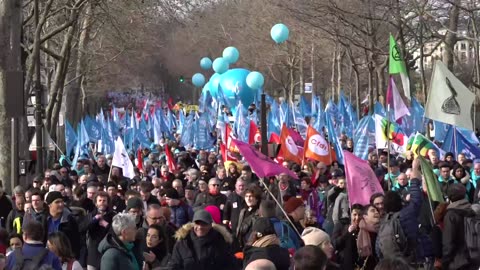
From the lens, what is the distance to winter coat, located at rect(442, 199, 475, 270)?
32.1ft

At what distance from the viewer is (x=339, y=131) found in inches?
1220

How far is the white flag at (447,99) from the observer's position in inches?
493

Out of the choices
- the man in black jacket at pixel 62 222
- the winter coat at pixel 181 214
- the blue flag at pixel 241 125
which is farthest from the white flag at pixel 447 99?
the blue flag at pixel 241 125

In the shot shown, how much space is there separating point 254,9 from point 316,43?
8.93 meters

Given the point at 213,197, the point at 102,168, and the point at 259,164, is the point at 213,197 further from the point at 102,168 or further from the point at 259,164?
the point at 102,168

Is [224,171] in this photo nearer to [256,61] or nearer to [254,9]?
[254,9]

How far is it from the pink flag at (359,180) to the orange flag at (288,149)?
305 inches

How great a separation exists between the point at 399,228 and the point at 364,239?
1.14 feet

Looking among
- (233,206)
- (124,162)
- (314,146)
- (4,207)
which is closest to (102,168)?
(124,162)

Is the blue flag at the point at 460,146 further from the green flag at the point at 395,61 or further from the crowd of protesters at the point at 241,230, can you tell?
the crowd of protesters at the point at 241,230

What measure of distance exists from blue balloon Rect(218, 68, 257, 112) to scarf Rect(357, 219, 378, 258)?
40.1m

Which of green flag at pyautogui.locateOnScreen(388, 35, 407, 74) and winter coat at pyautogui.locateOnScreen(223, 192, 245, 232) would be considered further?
green flag at pyautogui.locateOnScreen(388, 35, 407, 74)

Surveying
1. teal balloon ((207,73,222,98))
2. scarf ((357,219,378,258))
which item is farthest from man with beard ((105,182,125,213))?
teal balloon ((207,73,222,98))

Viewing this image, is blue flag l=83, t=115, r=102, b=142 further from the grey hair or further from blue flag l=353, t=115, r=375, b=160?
the grey hair
